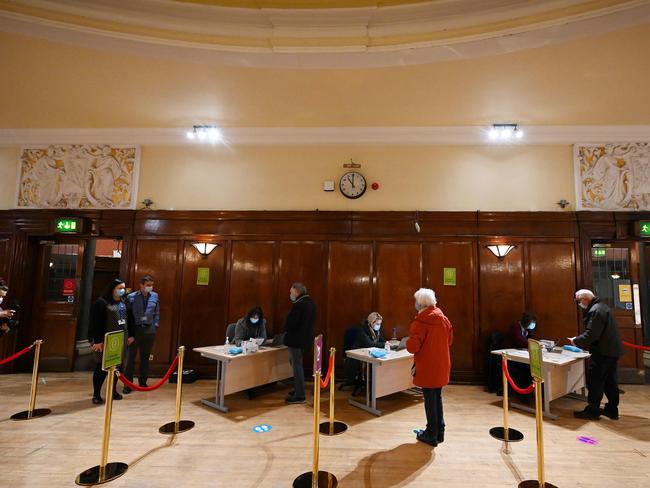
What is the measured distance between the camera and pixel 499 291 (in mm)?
6156

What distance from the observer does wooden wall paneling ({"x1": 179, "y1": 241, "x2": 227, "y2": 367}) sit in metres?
6.33

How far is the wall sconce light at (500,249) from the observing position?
6082 millimetres

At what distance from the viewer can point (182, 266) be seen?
6.49 m

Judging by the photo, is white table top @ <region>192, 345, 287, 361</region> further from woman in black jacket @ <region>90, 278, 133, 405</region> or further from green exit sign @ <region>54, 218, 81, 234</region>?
green exit sign @ <region>54, 218, 81, 234</region>

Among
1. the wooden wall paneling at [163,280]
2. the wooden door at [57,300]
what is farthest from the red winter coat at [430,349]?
the wooden door at [57,300]

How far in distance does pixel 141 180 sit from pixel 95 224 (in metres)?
1.14

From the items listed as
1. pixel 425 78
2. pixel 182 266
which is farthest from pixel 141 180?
pixel 425 78

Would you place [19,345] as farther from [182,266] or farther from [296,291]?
[296,291]

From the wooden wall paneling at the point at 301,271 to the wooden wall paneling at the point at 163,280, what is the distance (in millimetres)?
1851

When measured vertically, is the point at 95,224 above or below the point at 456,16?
below

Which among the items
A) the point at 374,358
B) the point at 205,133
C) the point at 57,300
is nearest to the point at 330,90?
the point at 205,133

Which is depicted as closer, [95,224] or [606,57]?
[606,57]

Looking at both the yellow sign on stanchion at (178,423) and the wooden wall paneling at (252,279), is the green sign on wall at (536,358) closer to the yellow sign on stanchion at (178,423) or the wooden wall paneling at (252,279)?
the yellow sign on stanchion at (178,423)

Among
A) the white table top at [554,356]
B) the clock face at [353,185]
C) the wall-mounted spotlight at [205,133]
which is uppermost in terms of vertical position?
the wall-mounted spotlight at [205,133]
